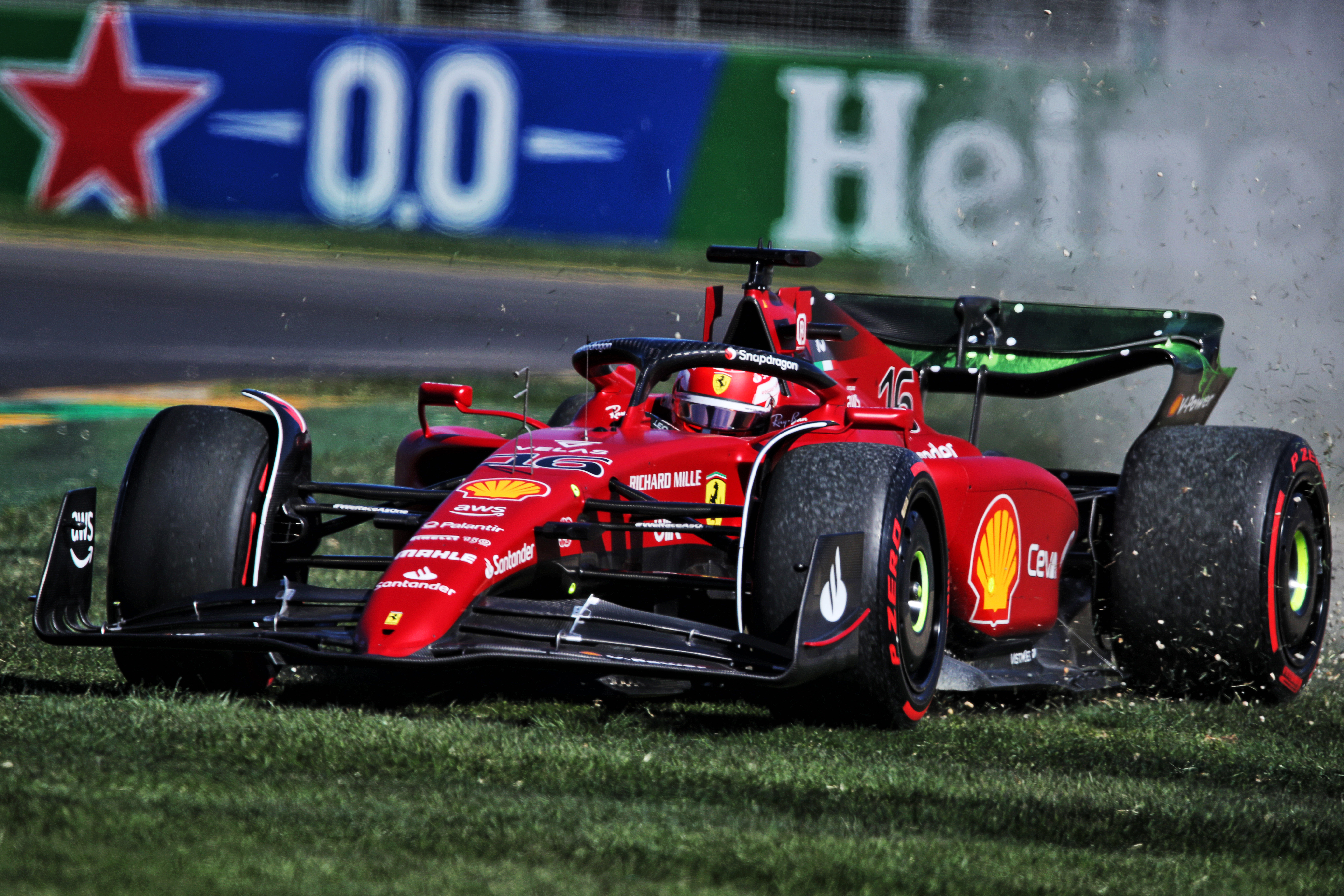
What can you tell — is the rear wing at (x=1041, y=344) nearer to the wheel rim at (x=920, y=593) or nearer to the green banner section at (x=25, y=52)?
the wheel rim at (x=920, y=593)

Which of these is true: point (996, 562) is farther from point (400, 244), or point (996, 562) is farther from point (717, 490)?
point (400, 244)

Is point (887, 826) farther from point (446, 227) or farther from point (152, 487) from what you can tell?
point (446, 227)

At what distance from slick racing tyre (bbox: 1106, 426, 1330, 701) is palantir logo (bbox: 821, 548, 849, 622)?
187cm

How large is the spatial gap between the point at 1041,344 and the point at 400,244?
606cm

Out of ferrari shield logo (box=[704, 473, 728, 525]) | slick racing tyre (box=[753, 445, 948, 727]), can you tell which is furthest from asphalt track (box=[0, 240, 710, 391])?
slick racing tyre (box=[753, 445, 948, 727])

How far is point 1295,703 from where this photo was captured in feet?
19.8

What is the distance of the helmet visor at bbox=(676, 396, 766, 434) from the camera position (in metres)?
5.70

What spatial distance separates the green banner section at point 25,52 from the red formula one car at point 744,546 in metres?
6.94

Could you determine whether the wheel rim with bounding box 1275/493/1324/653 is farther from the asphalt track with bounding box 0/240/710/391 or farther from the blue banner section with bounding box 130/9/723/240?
the blue banner section with bounding box 130/9/723/240

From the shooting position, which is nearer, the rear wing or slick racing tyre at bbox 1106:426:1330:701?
slick racing tyre at bbox 1106:426:1330:701

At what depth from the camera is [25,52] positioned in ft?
38.1

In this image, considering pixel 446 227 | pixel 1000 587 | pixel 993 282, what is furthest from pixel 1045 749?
pixel 446 227

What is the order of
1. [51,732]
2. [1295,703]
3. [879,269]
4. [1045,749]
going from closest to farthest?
[51,732] → [1045,749] → [1295,703] → [879,269]

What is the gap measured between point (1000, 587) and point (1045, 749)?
0.86 metres
